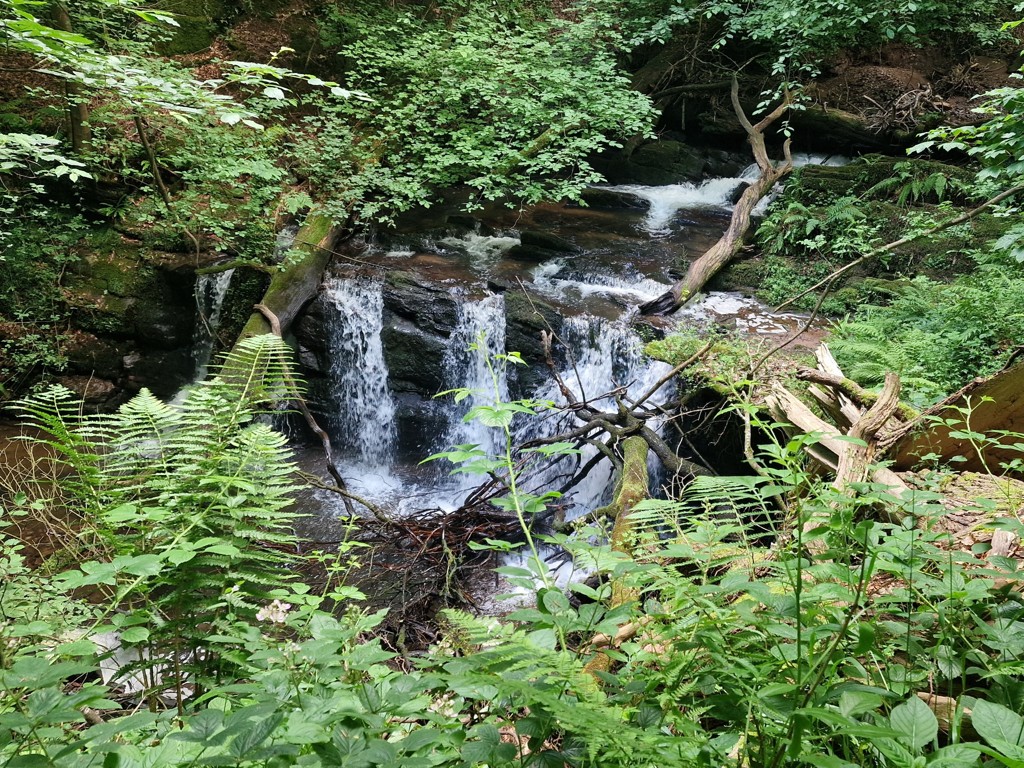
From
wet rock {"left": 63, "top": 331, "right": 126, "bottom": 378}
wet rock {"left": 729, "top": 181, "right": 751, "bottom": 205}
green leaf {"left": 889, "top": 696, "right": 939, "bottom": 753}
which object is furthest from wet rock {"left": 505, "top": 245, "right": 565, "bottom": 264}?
green leaf {"left": 889, "top": 696, "right": 939, "bottom": 753}

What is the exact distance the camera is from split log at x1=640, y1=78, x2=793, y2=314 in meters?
7.97

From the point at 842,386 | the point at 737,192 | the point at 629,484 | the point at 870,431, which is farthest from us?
the point at 737,192

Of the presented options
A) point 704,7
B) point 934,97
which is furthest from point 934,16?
point 704,7

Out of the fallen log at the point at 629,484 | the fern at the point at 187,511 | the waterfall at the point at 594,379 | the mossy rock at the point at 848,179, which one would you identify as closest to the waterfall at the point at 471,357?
the waterfall at the point at 594,379

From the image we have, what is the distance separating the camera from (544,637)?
1.23 metres

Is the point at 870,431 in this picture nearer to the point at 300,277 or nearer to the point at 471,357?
the point at 471,357

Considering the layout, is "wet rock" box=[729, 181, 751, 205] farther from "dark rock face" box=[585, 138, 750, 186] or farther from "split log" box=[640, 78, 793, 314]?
"split log" box=[640, 78, 793, 314]

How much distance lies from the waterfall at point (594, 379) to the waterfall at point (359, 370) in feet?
7.28

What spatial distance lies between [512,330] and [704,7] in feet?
22.5

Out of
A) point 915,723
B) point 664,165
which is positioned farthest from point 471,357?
point 664,165

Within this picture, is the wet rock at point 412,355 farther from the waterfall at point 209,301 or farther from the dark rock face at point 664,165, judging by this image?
the dark rock face at point 664,165

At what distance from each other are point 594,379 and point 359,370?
11.0 ft

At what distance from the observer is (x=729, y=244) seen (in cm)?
899

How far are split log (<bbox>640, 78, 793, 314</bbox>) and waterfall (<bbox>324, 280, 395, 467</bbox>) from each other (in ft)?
12.3
